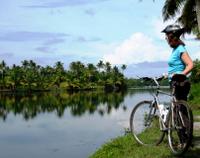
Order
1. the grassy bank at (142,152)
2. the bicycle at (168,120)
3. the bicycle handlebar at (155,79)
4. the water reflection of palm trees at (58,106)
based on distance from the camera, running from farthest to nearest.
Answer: the water reflection of palm trees at (58,106) < the bicycle handlebar at (155,79) < the grassy bank at (142,152) < the bicycle at (168,120)

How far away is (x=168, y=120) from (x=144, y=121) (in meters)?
1.10

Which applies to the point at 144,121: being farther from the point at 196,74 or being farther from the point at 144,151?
the point at 196,74

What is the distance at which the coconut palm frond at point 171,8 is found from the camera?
29094 mm

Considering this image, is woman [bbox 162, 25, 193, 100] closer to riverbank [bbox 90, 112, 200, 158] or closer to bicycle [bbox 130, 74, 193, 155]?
→ bicycle [bbox 130, 74, 193, 155]

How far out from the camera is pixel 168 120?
8.53 meters

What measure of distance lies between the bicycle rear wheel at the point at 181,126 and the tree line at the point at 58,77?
402 ft

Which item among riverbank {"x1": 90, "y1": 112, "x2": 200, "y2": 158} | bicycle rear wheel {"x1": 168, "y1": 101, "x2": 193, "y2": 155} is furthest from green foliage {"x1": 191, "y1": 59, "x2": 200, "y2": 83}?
bicycle rear wheel {"x1": 168, "y1": 101, "x2": 193, "y2": 155}

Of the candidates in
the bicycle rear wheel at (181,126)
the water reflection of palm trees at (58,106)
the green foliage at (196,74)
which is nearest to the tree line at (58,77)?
the water reflection of palm trees at (58,106)

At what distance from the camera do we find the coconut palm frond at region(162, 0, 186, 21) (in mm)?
29094

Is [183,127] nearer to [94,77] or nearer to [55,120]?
[55,120]

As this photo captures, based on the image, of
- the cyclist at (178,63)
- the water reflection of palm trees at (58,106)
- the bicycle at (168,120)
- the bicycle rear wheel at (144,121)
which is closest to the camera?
the bicycle at (168,120)

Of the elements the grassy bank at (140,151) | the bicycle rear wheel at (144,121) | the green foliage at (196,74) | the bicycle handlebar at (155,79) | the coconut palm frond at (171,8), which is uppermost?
the coconut palm frond at (171,8)

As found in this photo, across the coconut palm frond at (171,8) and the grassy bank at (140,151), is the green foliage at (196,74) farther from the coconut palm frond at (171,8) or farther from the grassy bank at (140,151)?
the grassy bank at (140,151)

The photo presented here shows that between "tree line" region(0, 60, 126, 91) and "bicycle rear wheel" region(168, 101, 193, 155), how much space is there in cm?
12253
